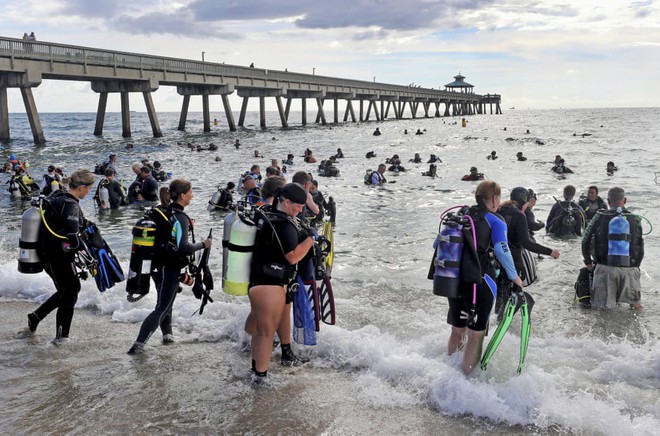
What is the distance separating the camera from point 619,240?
7375 mm

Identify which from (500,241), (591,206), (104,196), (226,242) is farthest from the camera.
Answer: (104,196)

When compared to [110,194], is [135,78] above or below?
above

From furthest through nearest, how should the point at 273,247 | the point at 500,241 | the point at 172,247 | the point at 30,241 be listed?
the point at 30,241
the point at 172,247
the point at 500,241
the point at 273,247

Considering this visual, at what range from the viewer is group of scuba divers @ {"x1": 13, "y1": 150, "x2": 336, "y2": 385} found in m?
4.85

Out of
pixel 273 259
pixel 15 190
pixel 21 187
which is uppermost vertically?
pixel 273 259

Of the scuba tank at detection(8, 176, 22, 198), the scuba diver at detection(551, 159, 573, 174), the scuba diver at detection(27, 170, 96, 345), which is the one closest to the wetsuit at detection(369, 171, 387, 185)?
the scuba diver at detection(551, 159, 573, 174)

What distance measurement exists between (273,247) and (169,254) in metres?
1.35

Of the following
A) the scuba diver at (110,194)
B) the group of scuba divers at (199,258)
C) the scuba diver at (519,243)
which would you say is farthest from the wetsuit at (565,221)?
the scuba diver at (110,194)

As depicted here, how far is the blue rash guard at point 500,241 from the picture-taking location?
4.94 meters

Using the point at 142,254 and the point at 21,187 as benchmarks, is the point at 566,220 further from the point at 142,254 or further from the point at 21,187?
the point at 21,187

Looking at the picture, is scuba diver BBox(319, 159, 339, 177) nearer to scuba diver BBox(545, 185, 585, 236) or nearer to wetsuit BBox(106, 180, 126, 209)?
wetsuit BBox(106, 180, 126, 209)

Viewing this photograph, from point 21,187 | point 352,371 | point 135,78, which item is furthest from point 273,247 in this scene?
point 135,78

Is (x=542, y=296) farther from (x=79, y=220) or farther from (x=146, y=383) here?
(x=79, y=220)

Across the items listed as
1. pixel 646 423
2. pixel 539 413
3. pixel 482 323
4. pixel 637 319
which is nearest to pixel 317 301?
pixel 482 323
